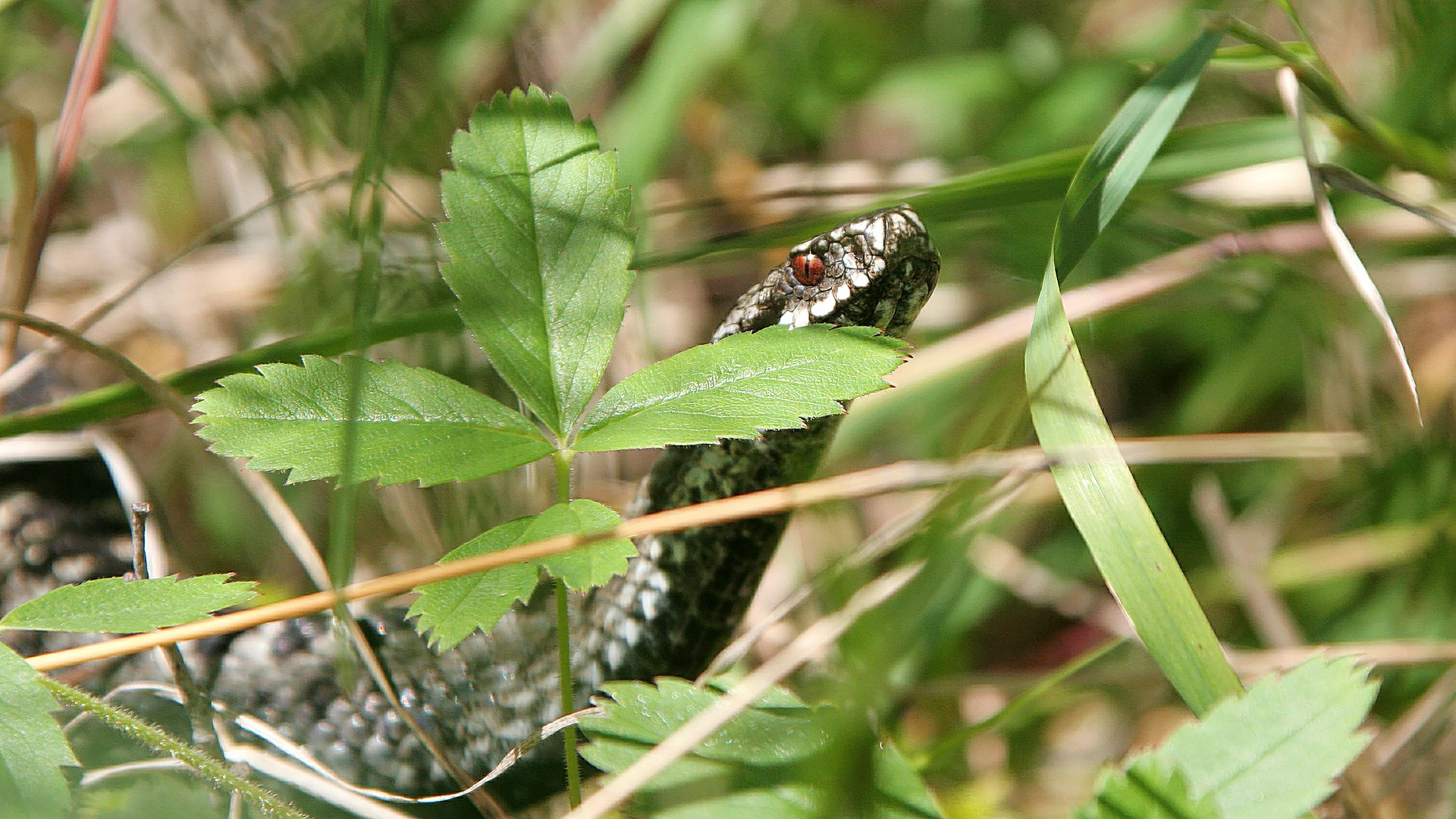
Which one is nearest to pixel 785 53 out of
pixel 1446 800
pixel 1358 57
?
pixel 1358 57

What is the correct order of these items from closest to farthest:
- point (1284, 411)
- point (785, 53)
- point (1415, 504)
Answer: point (1415, 504) < point (1284, 411) < point (785, 53)

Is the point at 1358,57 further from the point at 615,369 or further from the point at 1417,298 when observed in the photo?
the point at 615,369

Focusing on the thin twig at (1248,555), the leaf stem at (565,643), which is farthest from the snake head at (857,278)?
the thin twig at (1248,555)

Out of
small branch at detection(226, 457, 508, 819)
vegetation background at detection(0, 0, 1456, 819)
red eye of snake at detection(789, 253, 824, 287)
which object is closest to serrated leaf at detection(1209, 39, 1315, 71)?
vegetation background at detection(0, 0, 1456, 819)

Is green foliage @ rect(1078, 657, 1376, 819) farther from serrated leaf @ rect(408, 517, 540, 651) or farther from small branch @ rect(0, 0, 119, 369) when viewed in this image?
small branch @ rect(0, 0, 119, 369)

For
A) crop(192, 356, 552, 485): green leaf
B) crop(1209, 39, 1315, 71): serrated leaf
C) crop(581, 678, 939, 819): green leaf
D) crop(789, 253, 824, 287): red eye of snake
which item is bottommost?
crop(581, 678, 939, 819): green leaf

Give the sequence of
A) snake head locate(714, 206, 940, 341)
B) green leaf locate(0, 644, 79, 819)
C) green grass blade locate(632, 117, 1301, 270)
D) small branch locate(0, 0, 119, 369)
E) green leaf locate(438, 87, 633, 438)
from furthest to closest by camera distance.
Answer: small branch locate(0, 0, 119, 369) → green grass blade locate(632, 117, 1301, 270) → snake head locate(714, 206, 940, 341) → green leaf locate(438, 87, 633, 438) → green leaf locate(0, 644, 79, 819)
